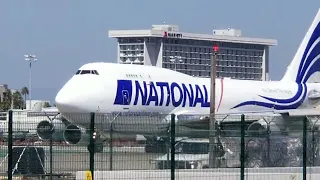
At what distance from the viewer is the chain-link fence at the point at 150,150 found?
21109mm

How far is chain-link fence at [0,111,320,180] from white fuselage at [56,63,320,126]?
2073 centimetres

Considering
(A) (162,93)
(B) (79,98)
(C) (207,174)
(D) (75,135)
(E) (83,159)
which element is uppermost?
(A) (162,93)

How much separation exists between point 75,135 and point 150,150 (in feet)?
6.32

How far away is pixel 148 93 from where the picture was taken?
154 ft

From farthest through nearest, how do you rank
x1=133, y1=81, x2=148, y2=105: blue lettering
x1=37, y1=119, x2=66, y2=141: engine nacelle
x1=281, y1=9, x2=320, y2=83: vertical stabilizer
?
1. x1=281, y1=9, x2=320, y2=83: vertical stabilizer
2. x1=133, y1=81, x2=148, y2=105: blue lettering
3. x1=37, y1=119, x2=66, y2=141: engine nacelle

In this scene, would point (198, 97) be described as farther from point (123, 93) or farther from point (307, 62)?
point (307, 62)

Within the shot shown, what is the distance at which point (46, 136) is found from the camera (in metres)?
21.1

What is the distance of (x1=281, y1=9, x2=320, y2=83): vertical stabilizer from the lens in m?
58.1

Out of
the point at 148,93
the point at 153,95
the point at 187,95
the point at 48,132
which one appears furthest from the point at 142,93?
the point at 48,132

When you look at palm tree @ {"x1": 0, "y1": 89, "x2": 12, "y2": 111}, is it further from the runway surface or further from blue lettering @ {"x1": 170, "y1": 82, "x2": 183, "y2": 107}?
the runway surface

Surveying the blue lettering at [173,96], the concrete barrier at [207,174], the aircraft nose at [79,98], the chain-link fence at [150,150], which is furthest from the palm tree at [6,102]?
the concrete barrier at [207,174]

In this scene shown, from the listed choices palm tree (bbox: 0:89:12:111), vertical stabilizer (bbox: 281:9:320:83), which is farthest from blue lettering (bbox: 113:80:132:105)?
palm tree (bbox: 0:89:12:111)

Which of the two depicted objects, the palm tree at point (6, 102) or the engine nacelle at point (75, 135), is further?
the palm tree at point (6, 102)

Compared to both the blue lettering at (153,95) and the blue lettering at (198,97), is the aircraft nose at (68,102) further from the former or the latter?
the blue lettering at (198,97)
